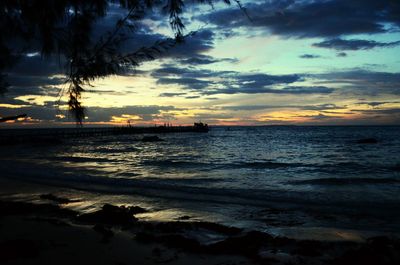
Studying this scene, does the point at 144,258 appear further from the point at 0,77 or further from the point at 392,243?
the point at 0,77

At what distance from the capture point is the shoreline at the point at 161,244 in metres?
6.09

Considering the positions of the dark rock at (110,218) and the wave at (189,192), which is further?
the wave at (189,192)

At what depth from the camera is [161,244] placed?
7008 mm

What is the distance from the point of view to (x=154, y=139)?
218 feet

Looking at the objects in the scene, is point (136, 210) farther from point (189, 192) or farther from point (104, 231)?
point (189, 192)

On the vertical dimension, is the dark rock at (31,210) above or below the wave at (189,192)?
above

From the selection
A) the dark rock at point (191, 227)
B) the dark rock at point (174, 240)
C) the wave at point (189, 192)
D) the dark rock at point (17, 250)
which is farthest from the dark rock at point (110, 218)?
the wave at point (189, 192)

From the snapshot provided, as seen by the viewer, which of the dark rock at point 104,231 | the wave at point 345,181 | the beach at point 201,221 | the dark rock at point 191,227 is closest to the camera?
the beach at point 201,221

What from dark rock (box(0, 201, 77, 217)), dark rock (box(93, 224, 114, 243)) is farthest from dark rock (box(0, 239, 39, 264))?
dark rock (box(0, 201, 77, 217))

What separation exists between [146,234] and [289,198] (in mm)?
6873

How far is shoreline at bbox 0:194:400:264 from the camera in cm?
609

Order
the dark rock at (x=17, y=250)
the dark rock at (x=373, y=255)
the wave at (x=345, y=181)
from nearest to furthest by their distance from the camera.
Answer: the dark rock at (x=17, y=250) < the dark rock at (x=373, y=255) < the wave at (x=345, y=181)

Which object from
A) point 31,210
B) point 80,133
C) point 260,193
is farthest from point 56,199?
point 80,133

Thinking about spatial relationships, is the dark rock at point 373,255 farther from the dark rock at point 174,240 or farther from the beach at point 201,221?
the dark rock at point 174,240
